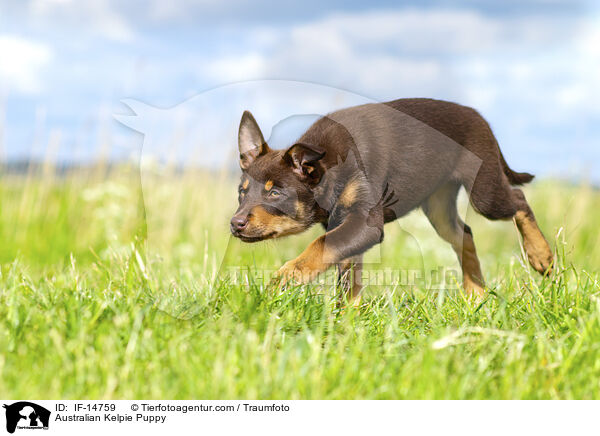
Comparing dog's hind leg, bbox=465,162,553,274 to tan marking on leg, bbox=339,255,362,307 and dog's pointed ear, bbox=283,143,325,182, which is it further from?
dog's pointed ear, bbox=283,143,325,182

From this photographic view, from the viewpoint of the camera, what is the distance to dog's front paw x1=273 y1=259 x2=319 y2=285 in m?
3.30

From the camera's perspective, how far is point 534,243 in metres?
4.25

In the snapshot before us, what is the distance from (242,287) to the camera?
3.29 metres

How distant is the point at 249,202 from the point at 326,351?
3.03 feet

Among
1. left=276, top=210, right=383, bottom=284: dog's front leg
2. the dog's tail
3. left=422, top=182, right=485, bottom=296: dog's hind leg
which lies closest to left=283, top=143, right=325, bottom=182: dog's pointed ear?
left=276, top=210, right=383, bottom=284: dog's front leg

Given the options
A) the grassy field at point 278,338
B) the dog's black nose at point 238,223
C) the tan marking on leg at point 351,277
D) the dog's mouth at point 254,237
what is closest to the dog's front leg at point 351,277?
the tan marking on leg at point 351,277

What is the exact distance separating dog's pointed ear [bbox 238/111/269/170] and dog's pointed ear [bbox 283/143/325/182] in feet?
0.51

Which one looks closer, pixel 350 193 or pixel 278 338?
pixel 278 338

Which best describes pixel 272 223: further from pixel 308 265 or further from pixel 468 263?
pixel 468 263

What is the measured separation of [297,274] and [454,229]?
1.50 meters

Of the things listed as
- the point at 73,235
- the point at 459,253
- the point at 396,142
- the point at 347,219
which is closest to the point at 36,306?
the point at 347,219
